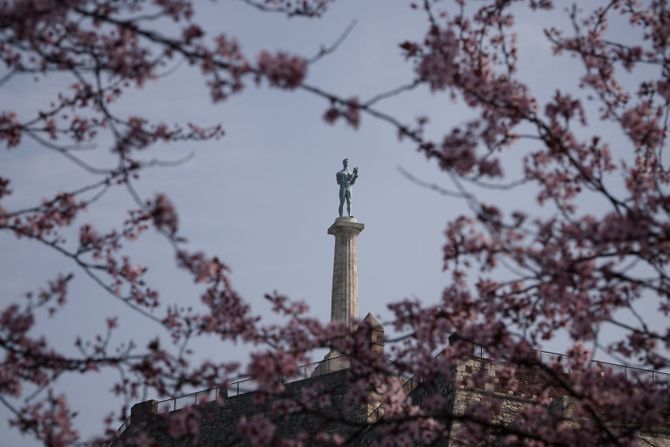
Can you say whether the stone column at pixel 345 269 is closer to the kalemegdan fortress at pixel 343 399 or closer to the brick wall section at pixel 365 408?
the kalemegdan fortress at pixel 343 399

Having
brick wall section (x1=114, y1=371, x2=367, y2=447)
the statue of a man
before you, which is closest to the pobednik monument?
the statue of a man

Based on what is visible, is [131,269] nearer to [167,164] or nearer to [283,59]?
[167,164]

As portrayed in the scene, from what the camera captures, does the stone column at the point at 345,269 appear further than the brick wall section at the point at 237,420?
Yes

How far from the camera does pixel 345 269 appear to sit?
1441 inches

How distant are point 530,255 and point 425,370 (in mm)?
2113

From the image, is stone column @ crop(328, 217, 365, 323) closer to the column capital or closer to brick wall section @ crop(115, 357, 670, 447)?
the column capital

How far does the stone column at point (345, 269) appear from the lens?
36062mm

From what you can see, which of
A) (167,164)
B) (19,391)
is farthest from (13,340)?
(167,164)

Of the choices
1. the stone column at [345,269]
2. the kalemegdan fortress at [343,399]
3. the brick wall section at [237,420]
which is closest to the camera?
the kalemegdan fortress at [343,399]

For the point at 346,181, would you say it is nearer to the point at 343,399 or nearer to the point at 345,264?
the point at 345,264

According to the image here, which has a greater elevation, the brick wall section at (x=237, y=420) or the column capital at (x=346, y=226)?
the column capital at (x=346, y=226)

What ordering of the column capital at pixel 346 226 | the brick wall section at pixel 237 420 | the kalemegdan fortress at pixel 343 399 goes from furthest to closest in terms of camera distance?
the column capital at pixel 346 226, the brick wall section at pixel 237 420, the kalemegdan fortress at pixel 343 399

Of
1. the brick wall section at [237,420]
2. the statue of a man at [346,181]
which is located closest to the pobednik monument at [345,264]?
the statue of a man at [346,181]

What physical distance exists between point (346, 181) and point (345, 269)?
13.9ft
